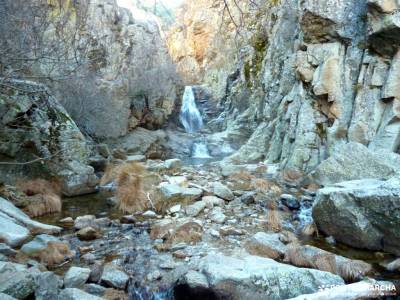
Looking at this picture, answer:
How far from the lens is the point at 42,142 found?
10453 mm

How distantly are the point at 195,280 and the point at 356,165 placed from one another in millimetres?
5992

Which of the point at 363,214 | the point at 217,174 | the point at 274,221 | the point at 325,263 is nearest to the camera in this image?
the point at 325,263

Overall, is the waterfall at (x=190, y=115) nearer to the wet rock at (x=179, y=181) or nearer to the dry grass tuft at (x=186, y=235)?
the wet rock at (x=179, y=181)

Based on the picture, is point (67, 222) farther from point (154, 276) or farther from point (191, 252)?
point (154, 276)

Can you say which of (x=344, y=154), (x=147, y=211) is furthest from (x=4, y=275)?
(x=344, y=154)

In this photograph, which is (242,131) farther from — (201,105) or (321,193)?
(321,193)

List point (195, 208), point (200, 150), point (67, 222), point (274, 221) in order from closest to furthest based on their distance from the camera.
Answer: point (274, 221)
point (67, 222)
point (195, 208)
point (200, 150)

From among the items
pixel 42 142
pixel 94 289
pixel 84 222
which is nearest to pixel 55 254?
pixel 94 289

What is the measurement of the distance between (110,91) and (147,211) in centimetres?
1167

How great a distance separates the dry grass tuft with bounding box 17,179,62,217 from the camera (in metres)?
8.57

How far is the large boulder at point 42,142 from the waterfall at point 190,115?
1490cm

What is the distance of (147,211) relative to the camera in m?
8.64

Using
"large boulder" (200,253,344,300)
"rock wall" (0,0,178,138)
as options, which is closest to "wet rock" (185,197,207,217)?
"large boulder" (200,253,344,300)

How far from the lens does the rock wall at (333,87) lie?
1062 centimetres
